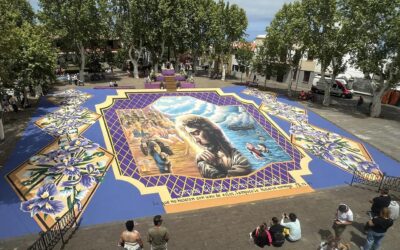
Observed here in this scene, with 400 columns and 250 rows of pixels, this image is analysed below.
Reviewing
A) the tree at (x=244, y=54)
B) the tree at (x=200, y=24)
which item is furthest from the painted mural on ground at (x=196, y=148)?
the tree at (x=244, y=54)

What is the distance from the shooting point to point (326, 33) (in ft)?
97.1

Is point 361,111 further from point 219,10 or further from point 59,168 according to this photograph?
point 59,168

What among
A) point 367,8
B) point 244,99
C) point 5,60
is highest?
point 367,8

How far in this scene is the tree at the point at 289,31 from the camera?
3078cm

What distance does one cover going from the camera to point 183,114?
2261 centimetres

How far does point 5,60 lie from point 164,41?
2284 centimetres

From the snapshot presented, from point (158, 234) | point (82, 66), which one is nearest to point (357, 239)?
point (158, 234)

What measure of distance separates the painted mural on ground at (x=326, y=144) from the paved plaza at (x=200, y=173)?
0.10 metres

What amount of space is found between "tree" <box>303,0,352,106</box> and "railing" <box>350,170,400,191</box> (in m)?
14.4

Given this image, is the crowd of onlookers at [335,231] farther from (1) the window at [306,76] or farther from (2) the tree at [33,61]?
(1) the window at [306,76]

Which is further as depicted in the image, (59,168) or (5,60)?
(5,60)

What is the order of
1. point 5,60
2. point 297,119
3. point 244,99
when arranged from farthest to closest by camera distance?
1. point 244,99
2. point 297,119
3. point 5,60

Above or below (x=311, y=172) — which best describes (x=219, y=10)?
above

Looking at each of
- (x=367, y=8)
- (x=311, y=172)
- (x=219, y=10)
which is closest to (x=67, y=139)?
(x=311, y=172)
